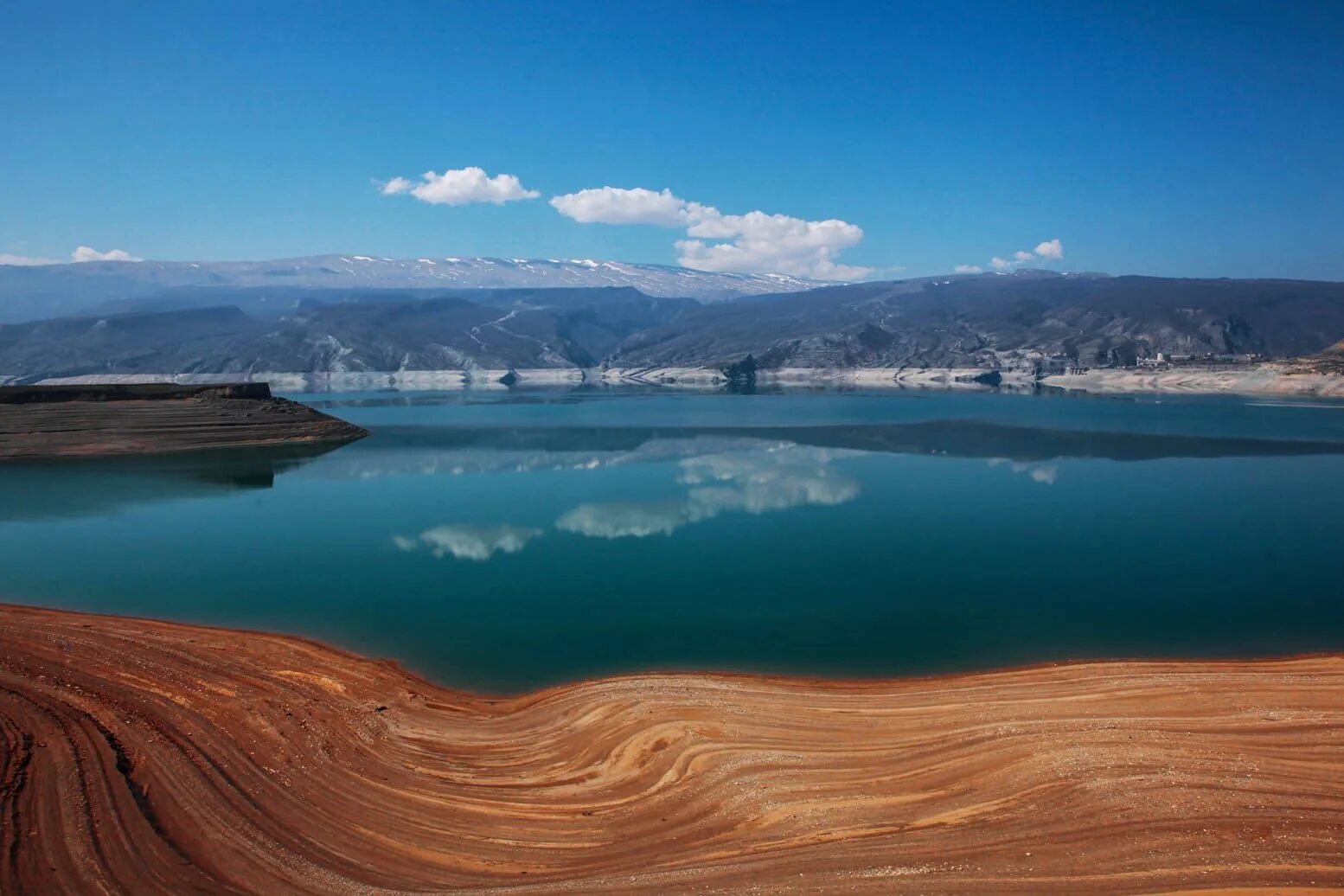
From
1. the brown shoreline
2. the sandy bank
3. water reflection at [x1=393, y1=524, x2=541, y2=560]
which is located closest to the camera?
the brown shoreline

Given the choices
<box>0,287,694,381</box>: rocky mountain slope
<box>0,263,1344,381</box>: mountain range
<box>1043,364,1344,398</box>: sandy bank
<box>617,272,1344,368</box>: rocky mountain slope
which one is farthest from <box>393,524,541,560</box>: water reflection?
<box>0,287,694,381</box>: rocky mountain slope

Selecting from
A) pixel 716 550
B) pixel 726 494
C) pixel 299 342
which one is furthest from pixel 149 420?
pixel 299 342

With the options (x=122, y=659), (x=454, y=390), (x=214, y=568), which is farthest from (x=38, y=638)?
(x=454, y=390)

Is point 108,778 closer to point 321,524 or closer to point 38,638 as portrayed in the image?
point 38,638

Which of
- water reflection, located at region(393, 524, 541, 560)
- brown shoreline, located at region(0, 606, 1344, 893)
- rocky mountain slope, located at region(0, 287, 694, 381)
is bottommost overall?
brown shoreline, located at region(0, 606, 1344, 893)

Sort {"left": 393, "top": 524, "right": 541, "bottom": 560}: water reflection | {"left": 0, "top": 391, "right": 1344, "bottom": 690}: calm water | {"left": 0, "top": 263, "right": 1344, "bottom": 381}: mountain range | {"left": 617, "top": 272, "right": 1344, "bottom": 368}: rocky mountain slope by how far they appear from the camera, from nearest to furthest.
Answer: {"left": 0, "top": 391, "right": 1344, "bottom": 690}: calm water → {"left": 393, "top": 524, "right": 541, "bottom": 560}: water reflection → {"left": 617, "top": 272, "right": 1344, "bottom": 368}: rocky mountain slope → {"left": 0, "top": 263, "right": 1344, "bottom": 381}: mountain range

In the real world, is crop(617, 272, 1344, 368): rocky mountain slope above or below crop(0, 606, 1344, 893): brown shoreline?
above

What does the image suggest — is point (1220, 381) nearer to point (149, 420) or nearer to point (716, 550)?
point (716, 550)

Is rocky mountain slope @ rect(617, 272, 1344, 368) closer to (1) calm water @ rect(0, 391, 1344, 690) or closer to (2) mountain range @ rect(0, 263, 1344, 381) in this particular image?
(2) mountain range @ rect(0, 263, 1344, 381)
